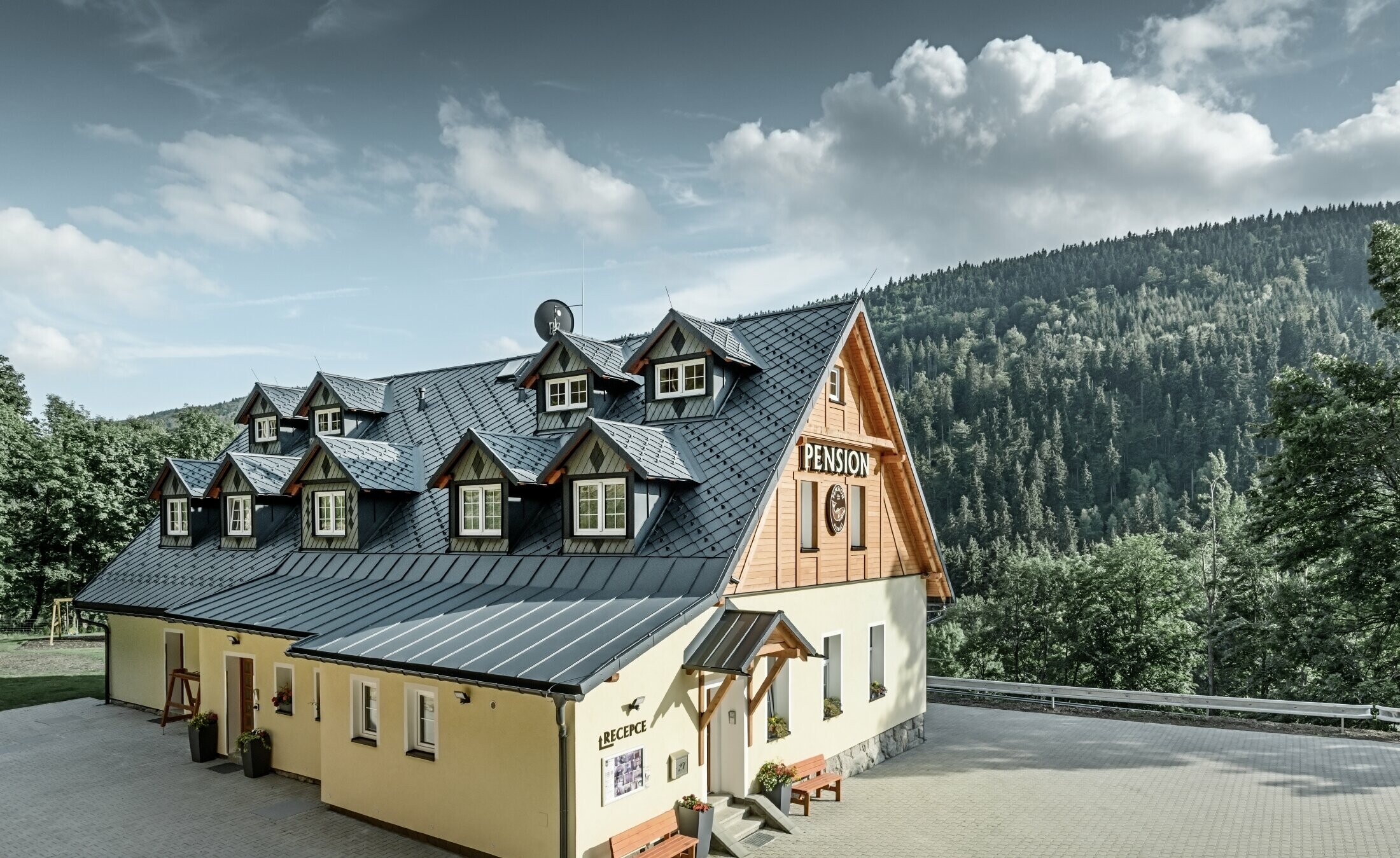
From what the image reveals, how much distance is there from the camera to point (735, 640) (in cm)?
1237

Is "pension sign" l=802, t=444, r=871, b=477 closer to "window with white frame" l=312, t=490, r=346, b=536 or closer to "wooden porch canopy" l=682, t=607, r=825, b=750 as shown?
"wooden porch canopy" l=682, t=607, r=825, b=750

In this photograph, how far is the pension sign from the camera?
610 inches

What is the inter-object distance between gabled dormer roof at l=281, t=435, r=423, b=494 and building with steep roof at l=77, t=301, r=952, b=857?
0.07m

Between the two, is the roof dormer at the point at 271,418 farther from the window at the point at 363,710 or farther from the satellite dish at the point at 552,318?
the window at the point at 363,710

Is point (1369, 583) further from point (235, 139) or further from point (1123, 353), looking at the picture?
point (1123, 353)

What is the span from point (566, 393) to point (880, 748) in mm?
10022

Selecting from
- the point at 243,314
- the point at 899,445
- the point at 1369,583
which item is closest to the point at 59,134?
the point at 243,314

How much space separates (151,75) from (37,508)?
97.1 feet

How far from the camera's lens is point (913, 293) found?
190 meters

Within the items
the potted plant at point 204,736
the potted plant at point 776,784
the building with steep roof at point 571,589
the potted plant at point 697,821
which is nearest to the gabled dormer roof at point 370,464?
the building with steep roof at point 571,589

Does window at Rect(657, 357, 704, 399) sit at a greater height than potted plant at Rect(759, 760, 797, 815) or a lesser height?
greater

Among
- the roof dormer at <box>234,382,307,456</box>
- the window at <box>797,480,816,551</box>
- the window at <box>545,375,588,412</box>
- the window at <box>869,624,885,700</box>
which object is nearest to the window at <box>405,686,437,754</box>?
the window at <box>797,480,816,551</box>

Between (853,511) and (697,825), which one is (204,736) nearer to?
(697,825)

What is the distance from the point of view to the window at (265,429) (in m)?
23.9
